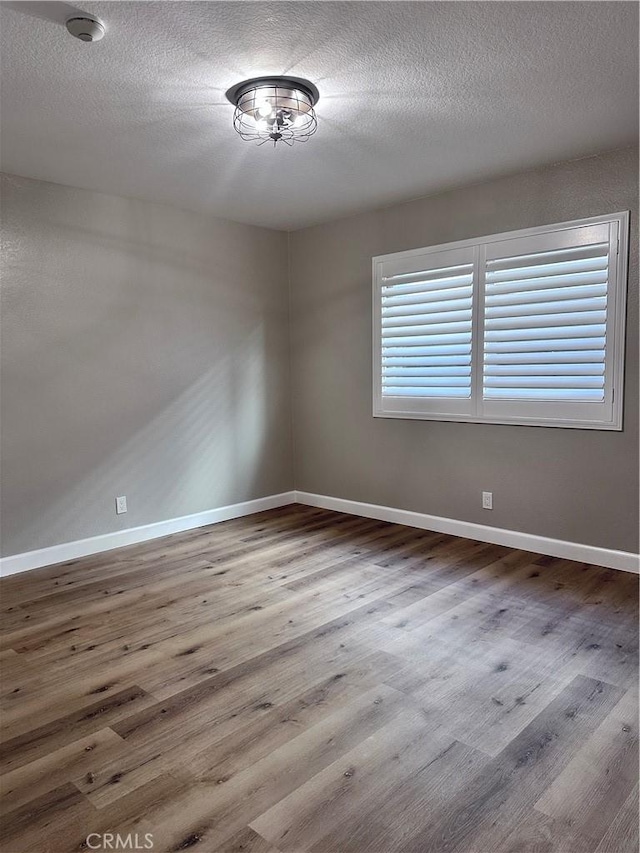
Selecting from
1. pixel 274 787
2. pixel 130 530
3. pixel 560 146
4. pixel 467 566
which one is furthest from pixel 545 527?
pixel 130 530

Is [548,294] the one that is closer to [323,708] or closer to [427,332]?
[427,332]

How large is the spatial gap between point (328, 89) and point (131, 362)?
8.13 ft

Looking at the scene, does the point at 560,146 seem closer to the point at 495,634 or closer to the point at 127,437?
the point at 495,634

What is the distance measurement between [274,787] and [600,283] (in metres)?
3.23

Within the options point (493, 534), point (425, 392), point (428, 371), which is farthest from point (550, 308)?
point (493, 534)

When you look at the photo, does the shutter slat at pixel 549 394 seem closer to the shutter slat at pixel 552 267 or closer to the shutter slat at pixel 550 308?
the shutter slat at pixel 550 308

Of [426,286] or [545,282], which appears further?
[426,286]

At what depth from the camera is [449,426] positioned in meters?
4.39

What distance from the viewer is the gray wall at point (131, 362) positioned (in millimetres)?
3799

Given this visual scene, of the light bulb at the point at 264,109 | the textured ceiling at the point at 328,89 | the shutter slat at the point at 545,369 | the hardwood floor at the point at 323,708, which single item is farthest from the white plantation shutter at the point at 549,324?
the light bulb at the point at 264,109

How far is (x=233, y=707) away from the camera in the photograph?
2244 millimetres

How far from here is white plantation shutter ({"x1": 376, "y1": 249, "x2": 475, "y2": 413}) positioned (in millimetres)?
4223

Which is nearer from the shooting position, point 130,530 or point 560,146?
point 560,146

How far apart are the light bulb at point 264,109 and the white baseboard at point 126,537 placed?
9.95ft
